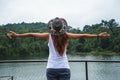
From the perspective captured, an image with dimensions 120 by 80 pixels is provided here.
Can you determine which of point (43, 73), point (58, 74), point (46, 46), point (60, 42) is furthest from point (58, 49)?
point (46, 46)

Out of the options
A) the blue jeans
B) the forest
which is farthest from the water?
the forest

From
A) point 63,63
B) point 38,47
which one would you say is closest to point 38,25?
point 38,47

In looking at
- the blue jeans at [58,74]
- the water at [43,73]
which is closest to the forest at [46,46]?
the water at [43,73]

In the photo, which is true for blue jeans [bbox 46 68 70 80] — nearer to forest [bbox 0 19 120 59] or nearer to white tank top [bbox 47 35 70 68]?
white tank top [bbox 47 35 70 68]

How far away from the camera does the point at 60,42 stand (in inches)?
125

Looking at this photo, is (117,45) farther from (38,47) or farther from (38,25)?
(38,25)

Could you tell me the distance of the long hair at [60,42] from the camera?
3.16m

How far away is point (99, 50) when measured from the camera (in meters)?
78.0

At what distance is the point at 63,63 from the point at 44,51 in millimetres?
77065

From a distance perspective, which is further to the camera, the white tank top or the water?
the water

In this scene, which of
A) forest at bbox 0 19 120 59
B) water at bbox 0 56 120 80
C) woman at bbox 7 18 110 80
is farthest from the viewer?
forest at bbox 0 19 120 59

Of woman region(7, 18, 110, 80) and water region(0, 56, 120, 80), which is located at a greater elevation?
woman region(7, 18, 110, 80)

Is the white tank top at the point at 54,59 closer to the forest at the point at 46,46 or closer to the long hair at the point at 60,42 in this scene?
the long hair at the point at 60,42

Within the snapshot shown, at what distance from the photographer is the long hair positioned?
3164mm
